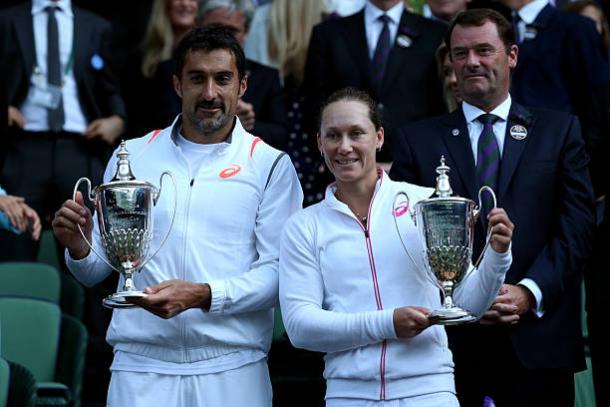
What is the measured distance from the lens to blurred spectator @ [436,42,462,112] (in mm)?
6652

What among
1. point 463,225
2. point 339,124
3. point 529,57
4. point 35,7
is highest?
point 35,7

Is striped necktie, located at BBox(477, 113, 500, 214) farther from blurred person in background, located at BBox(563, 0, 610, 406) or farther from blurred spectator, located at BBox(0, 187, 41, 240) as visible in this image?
blurred spectator, located at BBox(0, 187, 41, 240)

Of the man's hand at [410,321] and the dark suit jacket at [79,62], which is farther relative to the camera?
the dark suit jacket at [79,62]

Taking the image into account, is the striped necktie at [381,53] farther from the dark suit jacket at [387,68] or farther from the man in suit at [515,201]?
the man in suit at [515,201]

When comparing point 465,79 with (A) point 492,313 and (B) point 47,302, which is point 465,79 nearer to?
(A) point 492,313

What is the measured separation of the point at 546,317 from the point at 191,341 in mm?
1472

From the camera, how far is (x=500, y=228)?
4602 mm

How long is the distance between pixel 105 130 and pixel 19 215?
2338 mm

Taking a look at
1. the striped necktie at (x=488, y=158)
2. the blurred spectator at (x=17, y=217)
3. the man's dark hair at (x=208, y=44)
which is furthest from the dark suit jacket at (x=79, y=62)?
the striped necktie at (x=488, y=158)

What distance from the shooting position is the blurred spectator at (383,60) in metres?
7.14

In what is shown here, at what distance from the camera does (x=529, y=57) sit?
705cm

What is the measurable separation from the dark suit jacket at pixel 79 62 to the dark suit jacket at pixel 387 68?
1.34 meters

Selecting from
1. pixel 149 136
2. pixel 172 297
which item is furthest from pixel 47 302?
pixel 172 297

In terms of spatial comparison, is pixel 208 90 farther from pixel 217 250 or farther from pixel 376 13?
pixel 376 13
